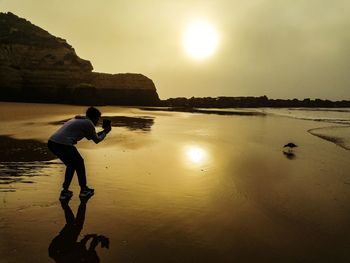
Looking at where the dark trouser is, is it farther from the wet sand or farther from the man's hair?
the man's hair

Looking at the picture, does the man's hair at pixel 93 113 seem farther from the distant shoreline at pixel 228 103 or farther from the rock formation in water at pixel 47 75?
the distant shoreline at pixel 228 103

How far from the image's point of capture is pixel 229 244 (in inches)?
210

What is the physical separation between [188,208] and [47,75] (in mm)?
56635

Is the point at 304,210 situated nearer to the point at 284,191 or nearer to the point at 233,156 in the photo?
the point at 284,191

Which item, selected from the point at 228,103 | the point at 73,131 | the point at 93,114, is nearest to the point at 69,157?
the point at 73,131

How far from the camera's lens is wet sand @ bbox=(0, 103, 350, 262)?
506 centimetres

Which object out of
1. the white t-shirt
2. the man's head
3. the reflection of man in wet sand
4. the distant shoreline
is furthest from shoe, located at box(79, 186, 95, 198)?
the distant shoreline

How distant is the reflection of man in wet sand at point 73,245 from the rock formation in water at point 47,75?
172 feet

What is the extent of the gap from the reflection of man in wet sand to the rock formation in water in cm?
5252

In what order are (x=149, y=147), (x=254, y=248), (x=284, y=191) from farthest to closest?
1. (x=149, y=147)
2. (x=284, y=191)
3. (x=254, y=248)

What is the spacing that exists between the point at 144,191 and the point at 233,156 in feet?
21.0

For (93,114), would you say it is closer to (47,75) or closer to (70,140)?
(70,140)

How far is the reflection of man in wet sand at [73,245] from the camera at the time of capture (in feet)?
15.2

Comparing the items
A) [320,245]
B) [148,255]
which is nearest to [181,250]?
[148,255]
